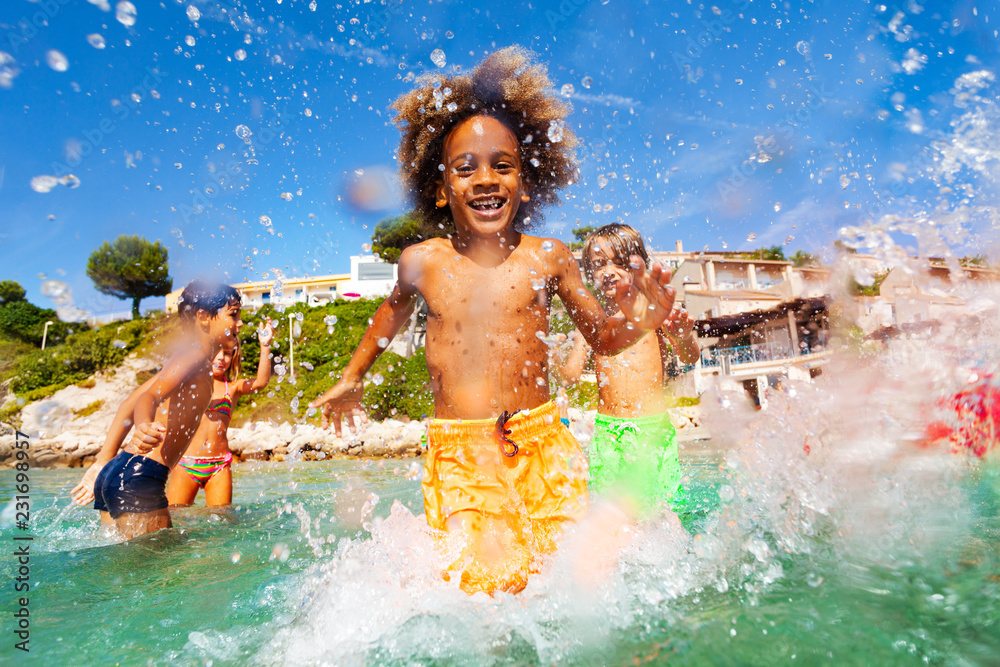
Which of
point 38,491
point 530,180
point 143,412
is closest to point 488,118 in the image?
point 530,180

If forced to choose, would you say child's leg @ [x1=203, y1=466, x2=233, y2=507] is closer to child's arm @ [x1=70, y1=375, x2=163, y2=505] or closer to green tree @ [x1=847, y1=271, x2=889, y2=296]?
child's arm @ [x1=70, y1=375, x2=163, y2=505]

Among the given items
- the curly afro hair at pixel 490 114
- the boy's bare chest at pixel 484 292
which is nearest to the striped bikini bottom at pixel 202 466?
the curly afro hair at pixel 490 114

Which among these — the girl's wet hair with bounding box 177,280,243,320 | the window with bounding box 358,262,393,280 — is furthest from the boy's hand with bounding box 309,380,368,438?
the window with bounding box 358,262,393,280

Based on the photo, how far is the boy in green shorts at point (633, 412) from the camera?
11.6 feet

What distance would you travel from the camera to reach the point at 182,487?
4945 millimetres

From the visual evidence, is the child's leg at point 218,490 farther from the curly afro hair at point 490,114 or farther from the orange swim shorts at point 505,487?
the orange swim shorts at point 505,487

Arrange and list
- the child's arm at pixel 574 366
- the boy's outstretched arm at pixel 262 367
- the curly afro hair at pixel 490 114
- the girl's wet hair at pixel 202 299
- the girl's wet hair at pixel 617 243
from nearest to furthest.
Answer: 1. the curly afro hair at pixel 490 114
2. the girl's wet hair at pixel 617 243
3. the child's arm at pixel 574 366
4. the girl's wet hair at pixel 202 299
5. the boy's outstretched arm at pixel 262 367

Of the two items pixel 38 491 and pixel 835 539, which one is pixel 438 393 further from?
pixel 38 491

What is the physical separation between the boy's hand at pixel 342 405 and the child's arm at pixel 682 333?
1.72m

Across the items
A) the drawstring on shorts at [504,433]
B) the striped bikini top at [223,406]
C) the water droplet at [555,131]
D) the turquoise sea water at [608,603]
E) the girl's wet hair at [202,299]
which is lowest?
the turquoise sea water at [608,603]

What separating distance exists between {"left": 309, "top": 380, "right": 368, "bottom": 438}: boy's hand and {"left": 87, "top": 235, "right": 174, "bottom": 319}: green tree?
34.1 metres

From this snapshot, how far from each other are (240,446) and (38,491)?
625 cm

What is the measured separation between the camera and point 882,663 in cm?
134

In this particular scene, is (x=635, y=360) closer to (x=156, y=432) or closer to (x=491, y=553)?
(x=491, y=553)
